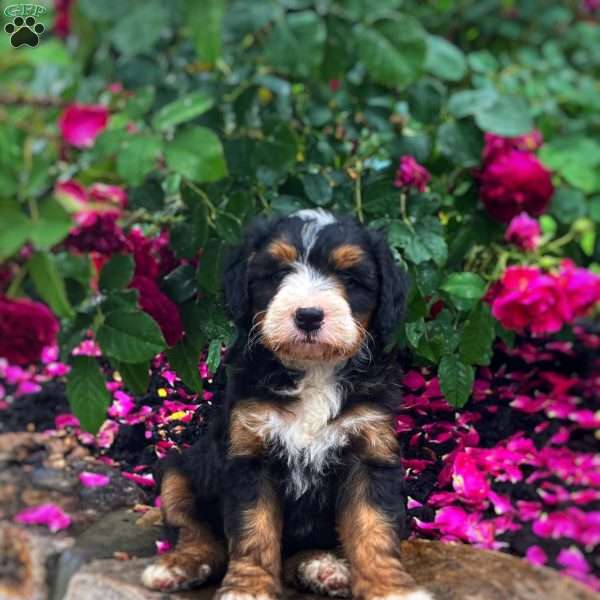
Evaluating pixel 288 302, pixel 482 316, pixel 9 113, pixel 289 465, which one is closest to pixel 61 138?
pixel 9 113

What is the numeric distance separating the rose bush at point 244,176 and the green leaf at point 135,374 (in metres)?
0.01

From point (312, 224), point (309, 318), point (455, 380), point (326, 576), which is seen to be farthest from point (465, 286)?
point (326, 576)

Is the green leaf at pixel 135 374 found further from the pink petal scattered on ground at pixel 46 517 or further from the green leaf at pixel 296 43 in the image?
the green leaf at pixel 296 43

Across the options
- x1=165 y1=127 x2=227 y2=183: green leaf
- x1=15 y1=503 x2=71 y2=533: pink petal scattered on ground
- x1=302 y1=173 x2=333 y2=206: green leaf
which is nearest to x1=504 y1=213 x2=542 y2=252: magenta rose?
x1=302 y1=173 x2=333 y2=206: green leaf

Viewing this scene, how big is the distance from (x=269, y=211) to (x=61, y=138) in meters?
1.01

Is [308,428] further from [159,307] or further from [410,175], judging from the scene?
[410,175]

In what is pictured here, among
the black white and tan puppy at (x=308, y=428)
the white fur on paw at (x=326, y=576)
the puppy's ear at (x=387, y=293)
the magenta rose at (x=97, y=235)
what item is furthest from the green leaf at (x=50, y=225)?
the white fur on paw at (x=326, y=576)

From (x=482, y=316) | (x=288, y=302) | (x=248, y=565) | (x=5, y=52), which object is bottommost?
(x=248, y=565)

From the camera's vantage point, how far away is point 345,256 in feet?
10.5

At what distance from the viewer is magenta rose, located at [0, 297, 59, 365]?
300cm

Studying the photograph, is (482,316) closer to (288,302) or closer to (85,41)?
(288,302)

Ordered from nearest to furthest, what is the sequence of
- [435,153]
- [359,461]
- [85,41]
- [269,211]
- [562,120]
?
[359,461] < [85,41] < [269,211] < [435,153] < [562,120]

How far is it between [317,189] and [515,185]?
0.85m

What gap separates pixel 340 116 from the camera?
14.4 ft
